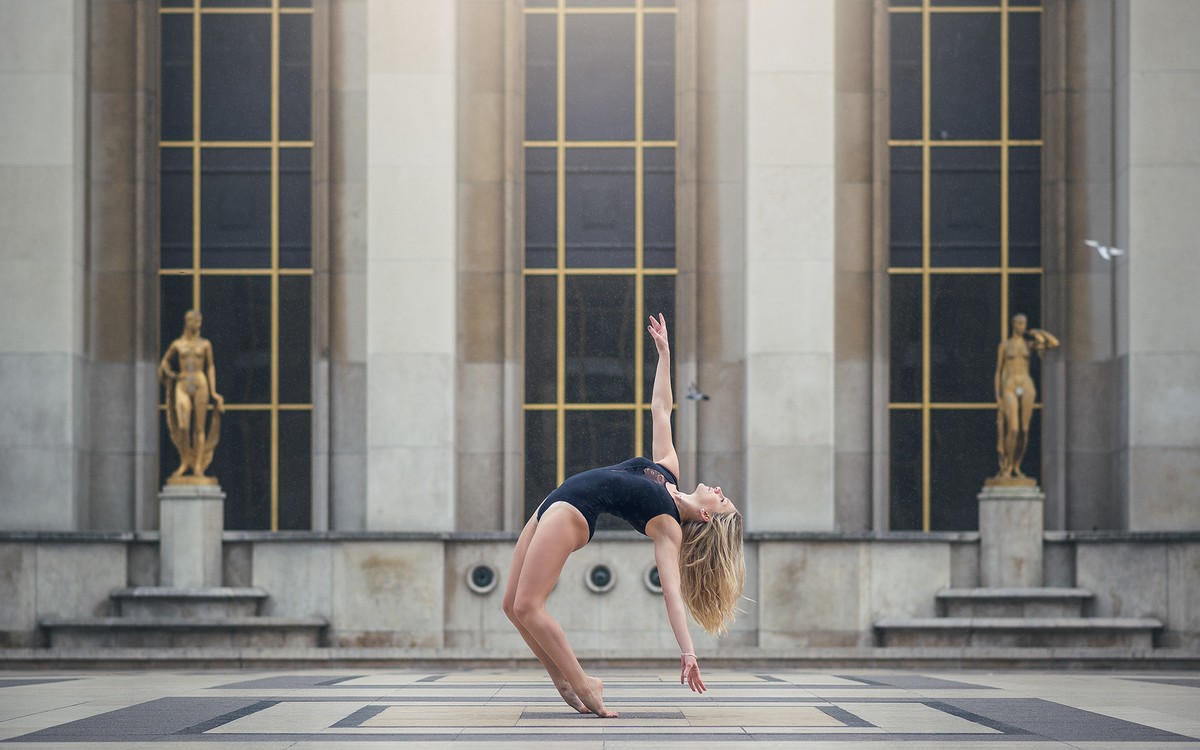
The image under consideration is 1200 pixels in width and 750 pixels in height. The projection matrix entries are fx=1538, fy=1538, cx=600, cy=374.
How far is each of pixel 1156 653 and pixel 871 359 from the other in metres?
7.27

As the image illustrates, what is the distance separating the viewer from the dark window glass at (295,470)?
2597cm

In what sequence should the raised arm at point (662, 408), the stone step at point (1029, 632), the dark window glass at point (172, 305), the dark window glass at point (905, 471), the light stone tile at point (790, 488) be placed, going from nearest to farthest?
1. the raised arm at point (662, 408)
2. the stone step at point (1029, 632)
3. the light stone tile at point (790, 488)
4. the dark window glass at point (905, 471)
5. the dark window glass at point (172, 305)

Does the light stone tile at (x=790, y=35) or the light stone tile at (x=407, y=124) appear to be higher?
the light stone tile at (x=790, y=35)

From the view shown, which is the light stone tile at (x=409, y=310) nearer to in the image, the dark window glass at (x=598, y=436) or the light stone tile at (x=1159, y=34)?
the dark window glass at (x=598, y=436)

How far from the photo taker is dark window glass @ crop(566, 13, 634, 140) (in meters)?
26.3

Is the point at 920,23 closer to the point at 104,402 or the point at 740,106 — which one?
the point at 740,106

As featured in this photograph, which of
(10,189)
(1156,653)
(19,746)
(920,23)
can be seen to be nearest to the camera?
(19,746)

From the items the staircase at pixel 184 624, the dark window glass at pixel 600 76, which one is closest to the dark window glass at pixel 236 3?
the dark window glass at pixel 600 76

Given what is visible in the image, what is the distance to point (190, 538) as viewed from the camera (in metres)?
23.2

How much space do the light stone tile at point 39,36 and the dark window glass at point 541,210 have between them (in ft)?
25.3

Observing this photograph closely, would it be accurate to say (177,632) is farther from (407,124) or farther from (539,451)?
(407,124)

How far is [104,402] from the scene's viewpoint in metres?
25.9

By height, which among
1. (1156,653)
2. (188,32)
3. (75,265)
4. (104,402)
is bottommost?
(1156,653)

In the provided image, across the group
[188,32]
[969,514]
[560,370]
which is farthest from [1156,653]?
[188,32]
